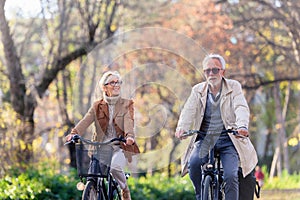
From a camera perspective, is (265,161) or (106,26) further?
(265,161)

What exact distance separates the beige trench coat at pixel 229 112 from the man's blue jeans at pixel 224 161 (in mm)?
97

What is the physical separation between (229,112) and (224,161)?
515 millimetres

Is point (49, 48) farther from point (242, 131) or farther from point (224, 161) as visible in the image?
point (242, 131)

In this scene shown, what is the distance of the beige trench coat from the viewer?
784cm

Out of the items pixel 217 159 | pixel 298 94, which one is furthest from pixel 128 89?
pixel 298 94

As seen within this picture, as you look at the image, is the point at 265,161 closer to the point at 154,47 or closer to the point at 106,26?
the point at 154,47

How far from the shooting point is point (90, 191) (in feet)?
24.5

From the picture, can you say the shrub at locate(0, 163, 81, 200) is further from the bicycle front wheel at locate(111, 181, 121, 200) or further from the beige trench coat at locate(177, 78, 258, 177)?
the beige trench coat at locate(177, 78, 258, 177)

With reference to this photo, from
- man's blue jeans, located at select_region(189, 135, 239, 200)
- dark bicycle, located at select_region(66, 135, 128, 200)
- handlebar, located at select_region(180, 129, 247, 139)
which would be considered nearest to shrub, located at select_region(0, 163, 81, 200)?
dark bicycle, located at select_region(66, 135, 128, 200)

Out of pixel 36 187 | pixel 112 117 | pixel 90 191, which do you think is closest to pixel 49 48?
pixel 36 187

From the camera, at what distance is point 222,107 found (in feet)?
25.8

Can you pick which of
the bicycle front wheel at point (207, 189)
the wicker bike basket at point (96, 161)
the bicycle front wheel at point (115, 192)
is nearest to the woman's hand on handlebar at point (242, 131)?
the bicycle front wheel at point (207, 189)

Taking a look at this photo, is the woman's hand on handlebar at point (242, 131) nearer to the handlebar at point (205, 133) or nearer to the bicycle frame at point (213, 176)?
the handlebar at point (205, 133)

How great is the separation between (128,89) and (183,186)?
874 cm
